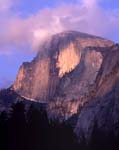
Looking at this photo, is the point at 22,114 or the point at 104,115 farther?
the point at 104,115

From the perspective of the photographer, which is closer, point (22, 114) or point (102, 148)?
point (22, 114)

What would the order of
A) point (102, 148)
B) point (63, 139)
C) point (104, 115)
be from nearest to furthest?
point (63, 139), point (102, 148), point (104, 115)

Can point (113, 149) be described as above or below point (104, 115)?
below

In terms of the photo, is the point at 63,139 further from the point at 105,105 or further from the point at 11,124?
the point at 105,105

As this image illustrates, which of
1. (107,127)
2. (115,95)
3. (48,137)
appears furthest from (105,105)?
(48,137)

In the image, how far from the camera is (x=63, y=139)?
8706 centimetres

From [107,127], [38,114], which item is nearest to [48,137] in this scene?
[38,114]

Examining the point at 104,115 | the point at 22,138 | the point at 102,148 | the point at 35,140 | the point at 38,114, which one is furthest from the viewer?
the point at 104,115

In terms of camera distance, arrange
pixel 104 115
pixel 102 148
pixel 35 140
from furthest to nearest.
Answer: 1. pixel 104 115
2. pixel 102 148
3. pixel 35 140

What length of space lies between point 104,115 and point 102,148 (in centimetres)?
9080

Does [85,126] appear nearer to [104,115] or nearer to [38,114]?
[104,115]

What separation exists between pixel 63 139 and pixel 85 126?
111 metres

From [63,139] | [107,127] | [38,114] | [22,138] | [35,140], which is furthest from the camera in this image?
[107,127]

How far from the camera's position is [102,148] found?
9538 centimetres
